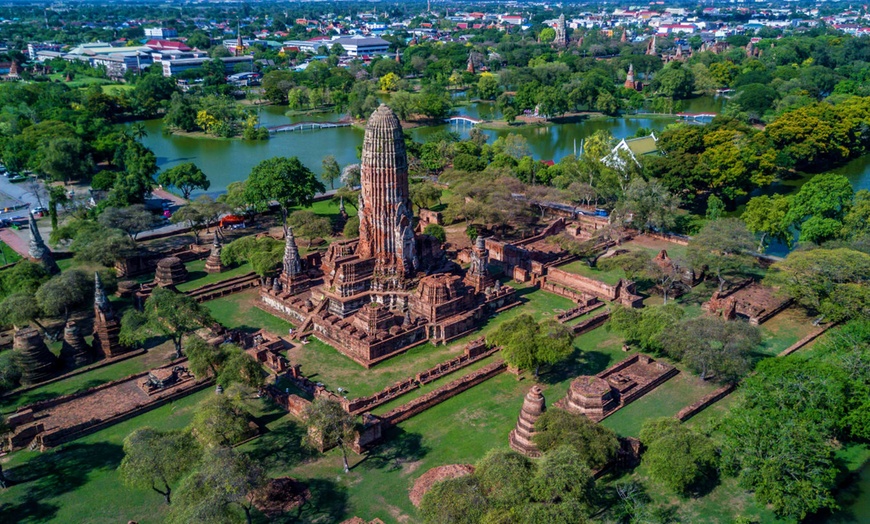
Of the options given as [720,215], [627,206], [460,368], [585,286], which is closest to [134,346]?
[460,368]

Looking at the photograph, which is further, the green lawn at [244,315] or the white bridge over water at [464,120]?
the white bridge over water at [464,120]

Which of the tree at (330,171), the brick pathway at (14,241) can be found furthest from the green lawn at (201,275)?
the tree at (330,171)

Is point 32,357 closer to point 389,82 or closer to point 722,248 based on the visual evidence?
point 722,248

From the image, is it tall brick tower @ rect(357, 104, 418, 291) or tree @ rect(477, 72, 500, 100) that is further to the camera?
tree @ rect(477, 72, 500, 100)

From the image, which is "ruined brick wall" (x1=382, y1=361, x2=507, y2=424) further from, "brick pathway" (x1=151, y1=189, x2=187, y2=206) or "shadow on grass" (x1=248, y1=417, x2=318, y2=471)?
"brick pathway" (x1=151, y1=189, x2=187, y2=206)

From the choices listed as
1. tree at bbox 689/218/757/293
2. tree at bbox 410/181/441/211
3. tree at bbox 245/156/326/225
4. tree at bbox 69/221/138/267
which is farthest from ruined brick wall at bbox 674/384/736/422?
tree at bbox 69/221/138/267

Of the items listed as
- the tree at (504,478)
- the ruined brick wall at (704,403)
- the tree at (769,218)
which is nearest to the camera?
the tree at (504,478)

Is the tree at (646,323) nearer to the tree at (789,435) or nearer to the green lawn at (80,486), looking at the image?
the tree at (789,435)
